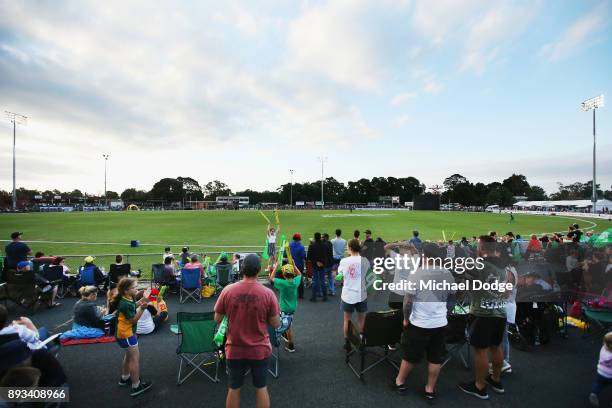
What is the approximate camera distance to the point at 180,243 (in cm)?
1977

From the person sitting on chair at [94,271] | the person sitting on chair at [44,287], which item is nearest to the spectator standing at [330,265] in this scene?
the person sitting on chair at [94,271]

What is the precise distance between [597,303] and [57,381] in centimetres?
923

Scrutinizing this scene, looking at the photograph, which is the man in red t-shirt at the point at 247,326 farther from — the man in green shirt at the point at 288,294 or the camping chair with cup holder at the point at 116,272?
the camping chair with cup holder at the point at 116,272

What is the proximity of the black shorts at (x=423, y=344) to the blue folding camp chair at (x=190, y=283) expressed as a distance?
19.8 feet

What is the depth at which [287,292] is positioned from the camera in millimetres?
5328

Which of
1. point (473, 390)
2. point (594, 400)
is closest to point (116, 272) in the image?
point (473, 390)

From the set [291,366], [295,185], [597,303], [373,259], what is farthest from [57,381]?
[295,185]

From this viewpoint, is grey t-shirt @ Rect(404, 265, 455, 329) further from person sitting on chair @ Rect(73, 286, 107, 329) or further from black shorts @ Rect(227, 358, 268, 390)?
person sitting on chair @ Rect(73, 286, 107, 329)

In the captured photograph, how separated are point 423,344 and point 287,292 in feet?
7.95

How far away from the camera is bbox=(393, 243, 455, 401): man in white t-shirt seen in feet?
12.7

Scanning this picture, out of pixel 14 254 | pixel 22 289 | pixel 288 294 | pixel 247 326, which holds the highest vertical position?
pixel 247 326

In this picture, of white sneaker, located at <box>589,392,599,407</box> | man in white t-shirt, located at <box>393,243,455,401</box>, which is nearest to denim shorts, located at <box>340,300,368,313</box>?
man in white t-shirt, located at <box>393,243,455,401</box>

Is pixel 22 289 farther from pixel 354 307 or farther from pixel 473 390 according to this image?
pixel 473 390

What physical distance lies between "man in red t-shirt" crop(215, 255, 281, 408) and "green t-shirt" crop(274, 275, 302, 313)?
2104 millimetres
